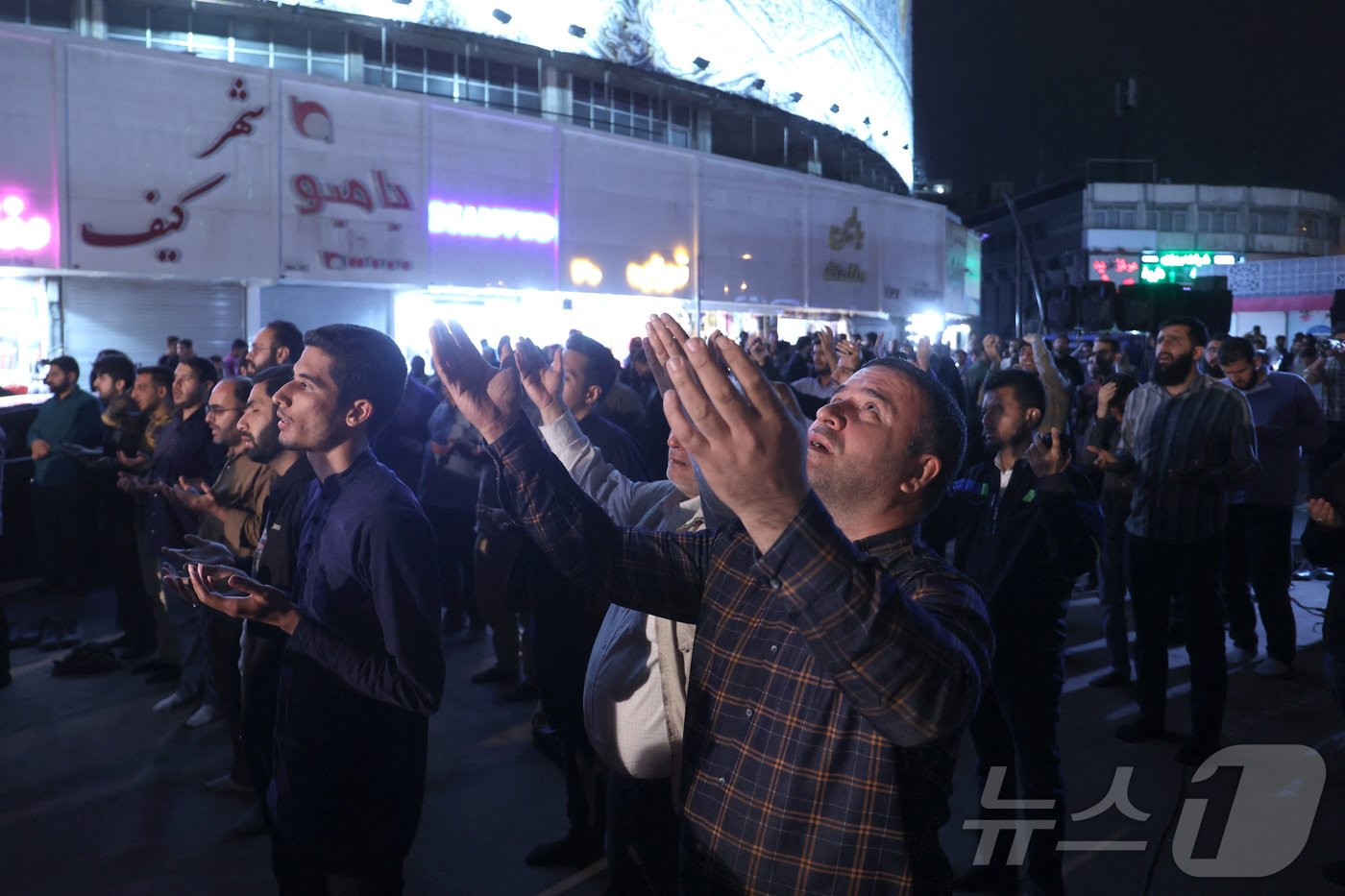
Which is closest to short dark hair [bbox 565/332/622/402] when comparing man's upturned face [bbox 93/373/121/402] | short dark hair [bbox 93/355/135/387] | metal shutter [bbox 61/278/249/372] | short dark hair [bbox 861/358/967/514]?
short dark hair [bbox 861/358/967/514]

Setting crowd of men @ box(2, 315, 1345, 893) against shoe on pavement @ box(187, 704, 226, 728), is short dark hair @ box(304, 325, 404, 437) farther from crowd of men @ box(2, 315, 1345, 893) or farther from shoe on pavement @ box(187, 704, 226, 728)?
shoe on pavement @ box(187, 704, 226, 728)

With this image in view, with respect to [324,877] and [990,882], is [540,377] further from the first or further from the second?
[990,882]

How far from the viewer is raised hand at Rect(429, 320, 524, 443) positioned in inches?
78.1

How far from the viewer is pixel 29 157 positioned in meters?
15.9

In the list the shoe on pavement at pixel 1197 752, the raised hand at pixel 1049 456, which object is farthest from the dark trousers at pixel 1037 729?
the shoe on pavement at pixel 1197 752

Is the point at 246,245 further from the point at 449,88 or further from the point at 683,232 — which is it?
the point at 683,232

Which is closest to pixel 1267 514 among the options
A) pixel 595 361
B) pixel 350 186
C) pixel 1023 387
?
pixel 1023 387

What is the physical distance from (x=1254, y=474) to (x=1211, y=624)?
873 millimetres

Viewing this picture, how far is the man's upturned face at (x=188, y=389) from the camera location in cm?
589

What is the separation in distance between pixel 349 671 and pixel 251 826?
8.12ft

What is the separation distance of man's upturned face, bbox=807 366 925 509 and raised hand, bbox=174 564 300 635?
1.40m

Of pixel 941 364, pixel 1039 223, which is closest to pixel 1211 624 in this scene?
pixel 941 364

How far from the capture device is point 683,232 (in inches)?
1016

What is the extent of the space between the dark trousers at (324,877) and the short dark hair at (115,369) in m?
5.83
